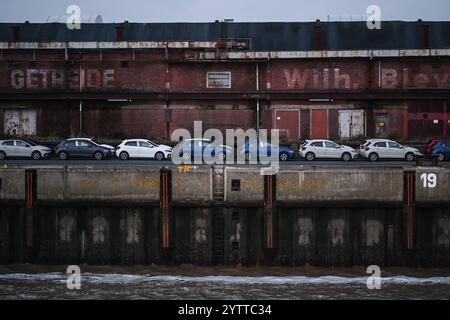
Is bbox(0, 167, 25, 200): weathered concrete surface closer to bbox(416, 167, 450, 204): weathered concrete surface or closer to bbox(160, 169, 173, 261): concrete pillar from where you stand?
bbox(160, 169, 173, 261): concrete pillar

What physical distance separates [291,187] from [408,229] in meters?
4.28

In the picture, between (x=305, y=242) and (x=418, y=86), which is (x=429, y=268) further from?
(x=418, y=86)

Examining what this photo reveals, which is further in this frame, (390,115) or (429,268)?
(390,115)

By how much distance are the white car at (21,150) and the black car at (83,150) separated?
0.96m

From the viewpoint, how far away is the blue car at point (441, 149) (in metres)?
36.2

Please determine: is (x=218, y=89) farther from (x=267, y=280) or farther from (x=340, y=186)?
(x=267, y=280)

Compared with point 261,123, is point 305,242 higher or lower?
lower

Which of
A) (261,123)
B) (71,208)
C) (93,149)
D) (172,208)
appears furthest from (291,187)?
(261,123)

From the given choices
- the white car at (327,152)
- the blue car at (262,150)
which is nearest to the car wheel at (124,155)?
the blue car at (262,150)

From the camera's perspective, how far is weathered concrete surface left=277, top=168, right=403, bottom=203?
77.0 ft

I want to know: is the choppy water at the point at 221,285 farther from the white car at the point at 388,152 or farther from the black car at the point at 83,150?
the white car at the point at 388,152

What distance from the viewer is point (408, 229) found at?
23156mm
